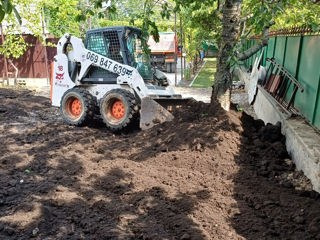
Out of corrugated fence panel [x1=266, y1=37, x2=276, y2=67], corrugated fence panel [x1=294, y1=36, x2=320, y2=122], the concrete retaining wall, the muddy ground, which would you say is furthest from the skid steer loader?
corrugated fence panel [x1=266, y1=37, x2=276, y2=67]

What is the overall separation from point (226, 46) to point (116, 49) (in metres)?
2.67

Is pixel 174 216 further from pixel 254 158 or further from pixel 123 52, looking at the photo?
pixel 123 52

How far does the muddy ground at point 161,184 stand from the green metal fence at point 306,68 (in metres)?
0.83

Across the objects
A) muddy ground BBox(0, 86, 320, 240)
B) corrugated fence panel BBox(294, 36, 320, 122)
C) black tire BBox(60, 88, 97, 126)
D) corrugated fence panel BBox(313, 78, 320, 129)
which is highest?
corrugated fence panel BBox(294, 36, 320, 122)

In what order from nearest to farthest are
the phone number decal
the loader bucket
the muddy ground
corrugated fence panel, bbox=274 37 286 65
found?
the muddy ground < the loader bucket < the phone number decal < corrugated fence panel, bbox=274 37 286 65

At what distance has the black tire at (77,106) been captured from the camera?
25.1ft

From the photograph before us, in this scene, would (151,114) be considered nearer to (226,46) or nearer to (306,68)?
(226,46)

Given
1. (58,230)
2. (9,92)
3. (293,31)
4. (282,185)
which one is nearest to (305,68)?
(293,31)

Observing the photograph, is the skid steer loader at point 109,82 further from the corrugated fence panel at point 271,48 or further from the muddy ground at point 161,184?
the corrugated fence panel at point 271,48

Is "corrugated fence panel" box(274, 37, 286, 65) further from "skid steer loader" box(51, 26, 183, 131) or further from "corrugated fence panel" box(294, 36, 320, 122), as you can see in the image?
"skid steer loader" box(51, 26, 183, 131)

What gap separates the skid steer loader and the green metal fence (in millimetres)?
2704

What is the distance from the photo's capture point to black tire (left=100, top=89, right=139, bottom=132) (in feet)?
23.1

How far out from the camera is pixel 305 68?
6.58 metres

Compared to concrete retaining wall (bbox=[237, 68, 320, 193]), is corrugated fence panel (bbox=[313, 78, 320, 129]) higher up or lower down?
higher up
